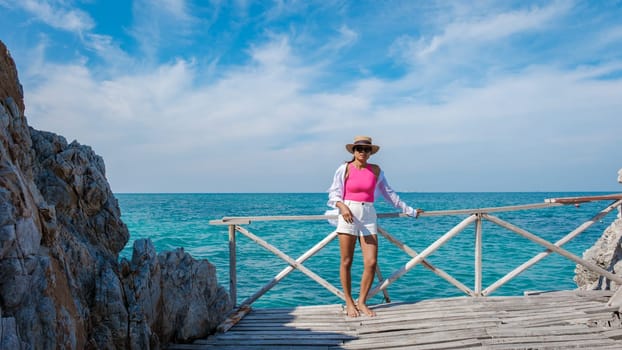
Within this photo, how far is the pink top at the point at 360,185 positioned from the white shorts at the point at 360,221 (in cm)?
7

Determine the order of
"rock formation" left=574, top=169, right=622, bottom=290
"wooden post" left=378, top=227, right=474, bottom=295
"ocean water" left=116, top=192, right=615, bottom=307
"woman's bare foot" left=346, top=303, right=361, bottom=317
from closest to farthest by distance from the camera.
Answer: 1. "woman's bare foot" left=346, top=303, right=361, bottom=317
2. "wooden post" left=378, top=227, right=474, bottom=295
3. "rock formation" left=574, top=169, right=622, bottom=290
4. "ocean water" left=116, top=192, right=615, bottom=307

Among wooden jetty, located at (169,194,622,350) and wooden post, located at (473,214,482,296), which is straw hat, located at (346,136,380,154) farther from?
wooden post, located at (473,214,482,296)

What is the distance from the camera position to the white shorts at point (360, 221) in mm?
5223

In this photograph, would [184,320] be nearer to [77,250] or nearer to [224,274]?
[77,250]

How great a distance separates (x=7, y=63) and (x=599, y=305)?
688 centimetres

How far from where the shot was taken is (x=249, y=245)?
18547mm

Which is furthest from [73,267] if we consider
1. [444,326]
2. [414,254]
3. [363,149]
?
[414,254]

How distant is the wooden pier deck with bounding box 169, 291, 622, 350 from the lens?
4.31 meters

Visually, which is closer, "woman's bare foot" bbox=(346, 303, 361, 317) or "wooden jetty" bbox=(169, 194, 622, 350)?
"wooden jetty" bbox=(169, 194, 622, 350)

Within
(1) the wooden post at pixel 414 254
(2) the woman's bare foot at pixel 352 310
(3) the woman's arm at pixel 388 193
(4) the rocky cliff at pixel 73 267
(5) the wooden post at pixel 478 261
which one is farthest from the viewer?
(5) the wooden post at pixel 478 261

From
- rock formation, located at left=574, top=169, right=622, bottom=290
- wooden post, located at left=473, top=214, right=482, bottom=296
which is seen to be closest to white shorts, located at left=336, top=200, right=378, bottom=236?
wooden post, located at left=473, top=214, right=482, bottom=296

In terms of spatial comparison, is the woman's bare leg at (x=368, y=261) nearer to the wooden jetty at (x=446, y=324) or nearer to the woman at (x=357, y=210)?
the woman at (x=357, y=210)

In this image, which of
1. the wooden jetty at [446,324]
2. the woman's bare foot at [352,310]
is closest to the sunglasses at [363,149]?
the wooden jetty at [446,324]

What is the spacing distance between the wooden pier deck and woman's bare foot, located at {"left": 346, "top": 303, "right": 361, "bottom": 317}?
0.34 feet
